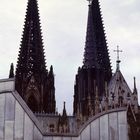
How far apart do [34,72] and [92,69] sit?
10.7 m

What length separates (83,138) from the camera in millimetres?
30406

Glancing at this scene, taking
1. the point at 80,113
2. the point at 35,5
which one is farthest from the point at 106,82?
the point at 35,5

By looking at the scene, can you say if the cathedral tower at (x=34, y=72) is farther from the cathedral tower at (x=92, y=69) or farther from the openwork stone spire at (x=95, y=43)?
the openwork stone spire at (x=95, y=43)

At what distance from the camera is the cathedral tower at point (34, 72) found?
84.7 metres

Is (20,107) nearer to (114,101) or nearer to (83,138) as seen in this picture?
(83,138)

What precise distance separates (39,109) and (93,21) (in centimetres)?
2057

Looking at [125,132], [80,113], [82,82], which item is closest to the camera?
[125,132]

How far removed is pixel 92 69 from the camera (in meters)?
84.6

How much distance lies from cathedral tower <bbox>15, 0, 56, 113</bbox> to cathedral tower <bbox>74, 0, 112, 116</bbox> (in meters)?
5.27

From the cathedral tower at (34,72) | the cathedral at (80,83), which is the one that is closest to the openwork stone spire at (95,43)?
the cathedral at (80,83)

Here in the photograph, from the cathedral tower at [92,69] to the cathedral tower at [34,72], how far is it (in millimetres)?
5273

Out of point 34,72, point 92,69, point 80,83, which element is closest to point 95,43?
point 92,69

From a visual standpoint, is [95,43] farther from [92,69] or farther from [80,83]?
[80,83]

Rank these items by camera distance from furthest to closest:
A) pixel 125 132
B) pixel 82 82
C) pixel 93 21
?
pixel 93 21
pixel 82 82
pixel 125 132
